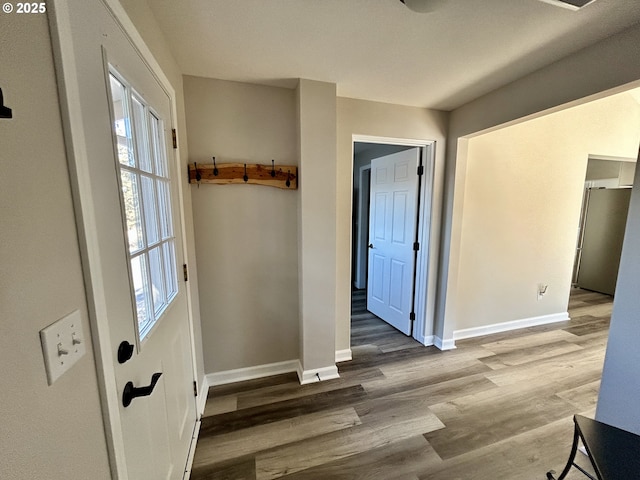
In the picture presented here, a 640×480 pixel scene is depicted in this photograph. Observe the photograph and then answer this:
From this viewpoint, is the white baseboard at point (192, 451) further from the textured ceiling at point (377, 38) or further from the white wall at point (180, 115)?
the textured ceiling at point (377, 38)

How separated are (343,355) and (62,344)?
7.40ft

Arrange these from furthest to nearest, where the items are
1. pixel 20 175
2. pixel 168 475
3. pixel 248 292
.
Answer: pixel 248 292
pixel 168 475
pixel 20 175

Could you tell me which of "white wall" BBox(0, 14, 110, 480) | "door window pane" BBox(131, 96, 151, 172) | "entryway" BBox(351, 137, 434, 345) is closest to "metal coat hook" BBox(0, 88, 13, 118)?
"white wall" BBox(0, 14, 110, 480)

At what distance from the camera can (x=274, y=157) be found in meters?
2.01

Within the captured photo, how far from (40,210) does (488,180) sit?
3227 millimetres

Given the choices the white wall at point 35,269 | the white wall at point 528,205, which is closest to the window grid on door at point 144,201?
the white wall at point 35,269

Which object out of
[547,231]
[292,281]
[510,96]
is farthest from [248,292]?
[547,231]

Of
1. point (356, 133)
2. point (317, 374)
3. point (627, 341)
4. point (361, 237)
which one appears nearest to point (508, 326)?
point (627, 341)

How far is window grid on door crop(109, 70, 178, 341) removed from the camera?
2.88 feet

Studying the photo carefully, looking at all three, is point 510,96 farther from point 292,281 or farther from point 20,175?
point 20,175

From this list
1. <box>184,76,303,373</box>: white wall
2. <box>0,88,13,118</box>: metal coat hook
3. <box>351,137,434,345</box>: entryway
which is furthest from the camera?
<box>351,137,434,345</box>: entryway

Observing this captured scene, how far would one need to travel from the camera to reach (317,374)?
2.15 metres

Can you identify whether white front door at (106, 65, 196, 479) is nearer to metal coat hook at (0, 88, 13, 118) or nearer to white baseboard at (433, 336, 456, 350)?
metal coat hook at (0, 88, 13, 118)

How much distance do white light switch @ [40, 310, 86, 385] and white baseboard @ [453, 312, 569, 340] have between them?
10.2 ft
